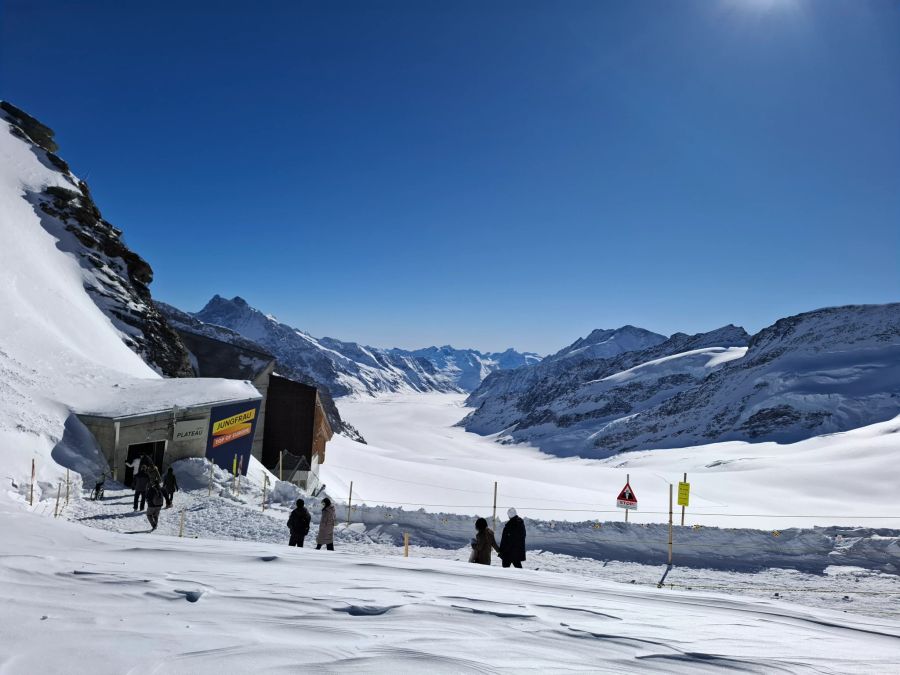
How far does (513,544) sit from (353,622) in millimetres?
6029

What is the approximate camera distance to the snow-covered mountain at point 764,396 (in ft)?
280

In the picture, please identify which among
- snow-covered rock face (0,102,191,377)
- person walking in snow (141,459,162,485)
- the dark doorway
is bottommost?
person walking in snow (141,459,162,485)

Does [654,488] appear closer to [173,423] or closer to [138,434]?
[173,423]

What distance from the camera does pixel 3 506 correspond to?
31.5 feet

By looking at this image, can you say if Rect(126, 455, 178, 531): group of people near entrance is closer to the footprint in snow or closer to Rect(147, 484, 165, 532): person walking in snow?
Rect(147, 484, 165, 532): person walking in snow

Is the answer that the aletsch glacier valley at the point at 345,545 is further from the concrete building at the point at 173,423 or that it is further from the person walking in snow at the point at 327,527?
the person walking in snow at the point at 327,527

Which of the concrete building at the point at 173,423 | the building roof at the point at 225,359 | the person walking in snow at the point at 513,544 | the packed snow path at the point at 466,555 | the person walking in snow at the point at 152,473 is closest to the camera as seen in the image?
the person walking in snow at the point at 513,544

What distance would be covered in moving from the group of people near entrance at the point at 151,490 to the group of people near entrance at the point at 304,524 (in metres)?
3.56

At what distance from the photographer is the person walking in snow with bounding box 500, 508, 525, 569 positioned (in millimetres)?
10711

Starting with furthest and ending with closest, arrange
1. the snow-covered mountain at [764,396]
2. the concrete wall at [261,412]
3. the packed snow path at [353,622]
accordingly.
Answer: the snow-covered mountain at [764,396] < the concrete wall at [261,412] < the packed snow path at [353,622]

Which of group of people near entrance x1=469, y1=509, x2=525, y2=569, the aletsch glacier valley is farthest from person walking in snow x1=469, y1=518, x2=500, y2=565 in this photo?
the aletsch glacier valley

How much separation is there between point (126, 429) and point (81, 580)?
1403 cm

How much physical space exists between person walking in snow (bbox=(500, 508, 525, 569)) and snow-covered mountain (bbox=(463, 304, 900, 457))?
84.6 meters

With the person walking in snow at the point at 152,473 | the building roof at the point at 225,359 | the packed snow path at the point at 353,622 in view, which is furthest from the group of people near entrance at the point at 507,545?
the building roof at the point at 225,359
